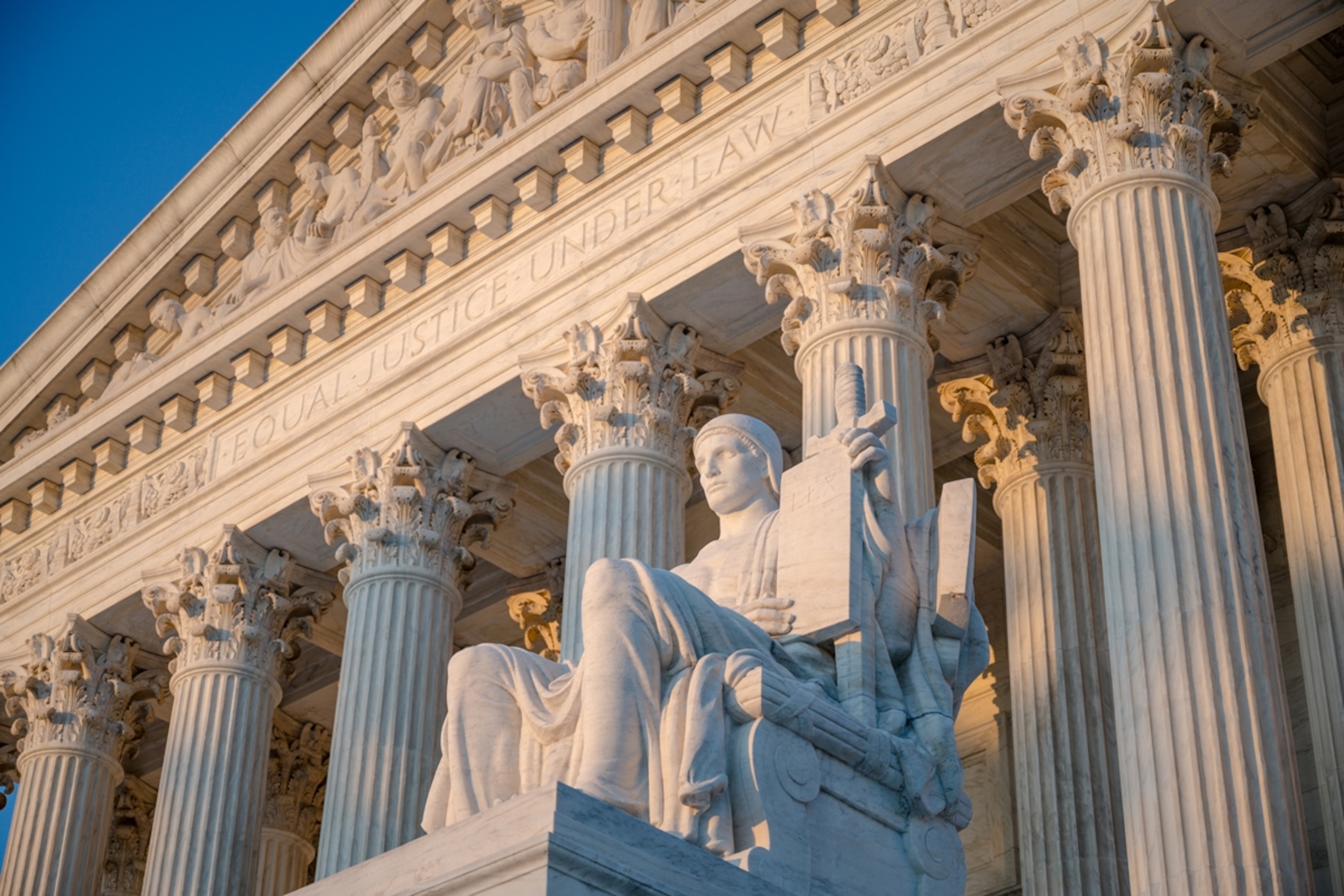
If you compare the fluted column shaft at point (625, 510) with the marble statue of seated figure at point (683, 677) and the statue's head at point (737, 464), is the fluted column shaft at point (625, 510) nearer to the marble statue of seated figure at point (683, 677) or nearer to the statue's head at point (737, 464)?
the statue's head at point (737, 464)

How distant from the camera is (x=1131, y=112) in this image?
571 inches

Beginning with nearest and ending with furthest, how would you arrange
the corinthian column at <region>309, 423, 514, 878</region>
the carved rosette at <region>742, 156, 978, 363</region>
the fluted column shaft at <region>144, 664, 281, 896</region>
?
1. the carved rosette at <region>742, 156, 978, 363</region>
2. the corinthian column at <region>309, 423, 514, 878</region>
3. the fluted column shaft at <region>144, 664, 281, 896</region>

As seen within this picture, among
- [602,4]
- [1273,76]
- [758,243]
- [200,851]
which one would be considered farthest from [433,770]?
[1273,76]

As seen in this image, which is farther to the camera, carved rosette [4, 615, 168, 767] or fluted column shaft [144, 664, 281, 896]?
carved rosette [4, 615, 168, 767]

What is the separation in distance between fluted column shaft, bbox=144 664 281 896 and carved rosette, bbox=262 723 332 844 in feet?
21.2

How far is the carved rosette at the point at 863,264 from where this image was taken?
625 inches

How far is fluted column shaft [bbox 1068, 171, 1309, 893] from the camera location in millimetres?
11492

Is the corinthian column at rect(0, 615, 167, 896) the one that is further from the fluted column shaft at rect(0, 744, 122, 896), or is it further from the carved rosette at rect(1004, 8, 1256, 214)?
the carved rosette at rect(1004, 8, 1256, 214)

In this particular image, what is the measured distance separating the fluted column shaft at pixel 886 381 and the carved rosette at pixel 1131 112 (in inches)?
69.1

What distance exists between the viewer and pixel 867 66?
16812 millimetres

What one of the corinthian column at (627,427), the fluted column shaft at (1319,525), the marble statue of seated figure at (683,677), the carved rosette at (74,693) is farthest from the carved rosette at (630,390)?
the carved rosette at (74,693)

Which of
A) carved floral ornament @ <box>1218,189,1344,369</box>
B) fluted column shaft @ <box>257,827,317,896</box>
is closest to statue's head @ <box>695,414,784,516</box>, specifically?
carved floral ornament @ <box>1218,189,1344,369</box>

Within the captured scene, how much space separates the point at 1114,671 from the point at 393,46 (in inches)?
514

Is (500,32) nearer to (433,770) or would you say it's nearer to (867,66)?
(867,66)
